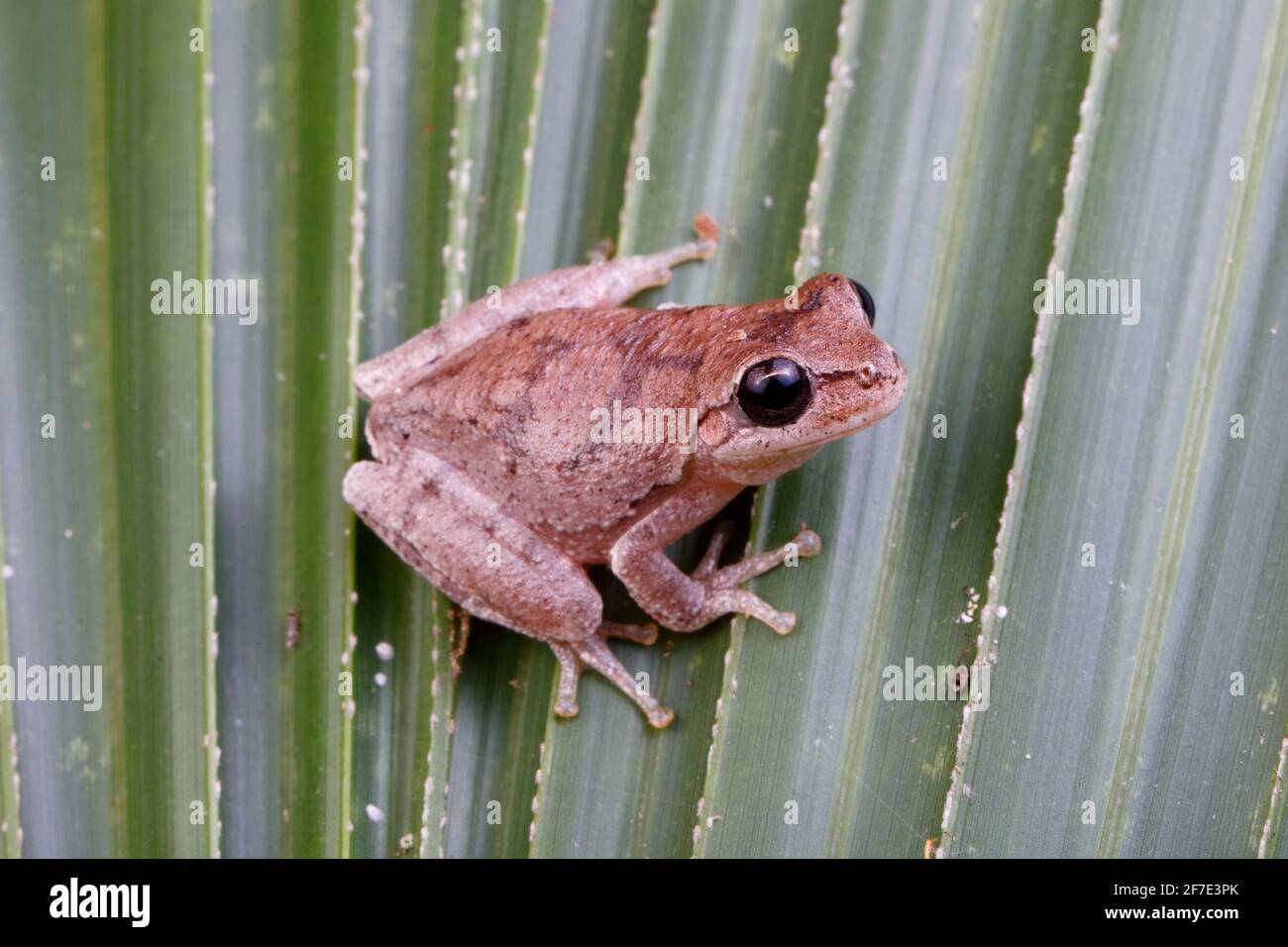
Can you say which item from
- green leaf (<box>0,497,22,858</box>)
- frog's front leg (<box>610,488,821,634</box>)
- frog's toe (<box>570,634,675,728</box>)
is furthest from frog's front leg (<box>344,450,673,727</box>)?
green leaf (<box>0,497,22,858</box>)

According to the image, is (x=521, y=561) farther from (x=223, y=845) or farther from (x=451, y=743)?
(x=223, y=845)

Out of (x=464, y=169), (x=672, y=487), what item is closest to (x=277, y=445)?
(x=464, y=169)

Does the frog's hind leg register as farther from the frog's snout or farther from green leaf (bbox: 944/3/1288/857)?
green leaf (bbox: 944/3/1288/857)

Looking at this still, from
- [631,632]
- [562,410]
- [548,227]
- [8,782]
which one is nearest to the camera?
[562,410]

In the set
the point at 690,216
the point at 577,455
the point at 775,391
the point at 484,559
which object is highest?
the point at 690,216

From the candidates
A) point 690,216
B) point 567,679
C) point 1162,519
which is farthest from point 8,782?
point 1162,519

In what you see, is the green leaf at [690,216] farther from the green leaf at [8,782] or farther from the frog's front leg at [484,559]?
the green leaf at [8,782]

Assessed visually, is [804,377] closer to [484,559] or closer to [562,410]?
[562,410]

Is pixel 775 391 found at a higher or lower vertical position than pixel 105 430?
higher
